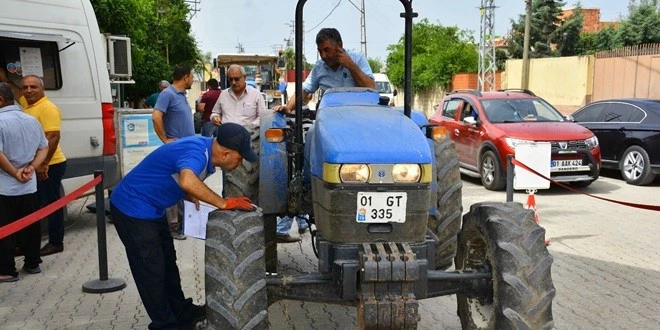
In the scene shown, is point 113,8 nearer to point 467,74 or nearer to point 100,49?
point 100,49

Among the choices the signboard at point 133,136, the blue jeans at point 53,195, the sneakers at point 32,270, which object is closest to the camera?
the sneakers at point 32,270

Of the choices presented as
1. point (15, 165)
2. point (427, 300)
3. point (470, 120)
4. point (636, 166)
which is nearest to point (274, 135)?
point (427, 300)

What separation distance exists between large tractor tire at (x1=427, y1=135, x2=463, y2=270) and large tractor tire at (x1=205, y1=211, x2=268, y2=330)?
186 centimetres

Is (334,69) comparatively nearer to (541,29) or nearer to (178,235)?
(178,235)

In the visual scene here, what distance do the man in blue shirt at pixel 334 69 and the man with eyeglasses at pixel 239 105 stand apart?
2541mm

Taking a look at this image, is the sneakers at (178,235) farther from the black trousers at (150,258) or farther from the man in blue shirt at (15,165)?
the black trousers at (150,258)

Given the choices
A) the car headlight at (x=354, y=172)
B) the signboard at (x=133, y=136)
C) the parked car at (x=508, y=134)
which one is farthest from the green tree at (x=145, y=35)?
the car headlight at (x=354, y=172)

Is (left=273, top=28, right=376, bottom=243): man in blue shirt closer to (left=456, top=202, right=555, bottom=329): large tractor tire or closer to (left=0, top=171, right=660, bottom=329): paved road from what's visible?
(left=0, top=171, right=660, bottom=329): paved road

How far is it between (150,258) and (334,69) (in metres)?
2.28

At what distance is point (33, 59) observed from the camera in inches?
345

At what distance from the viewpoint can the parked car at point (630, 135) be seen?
1291cm

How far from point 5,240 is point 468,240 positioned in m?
4.53

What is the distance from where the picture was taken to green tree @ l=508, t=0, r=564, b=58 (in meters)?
51.3

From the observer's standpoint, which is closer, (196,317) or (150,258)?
(150,258)
